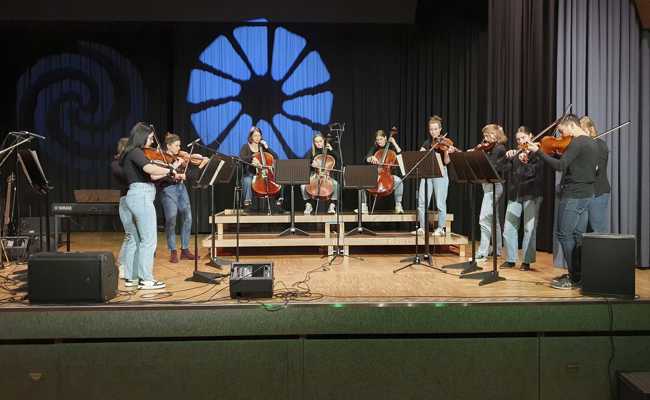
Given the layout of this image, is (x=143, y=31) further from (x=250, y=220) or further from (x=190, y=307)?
(x=190, y=307)

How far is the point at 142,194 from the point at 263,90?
6.29 meters

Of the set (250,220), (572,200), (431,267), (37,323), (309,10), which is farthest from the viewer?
(309,10)

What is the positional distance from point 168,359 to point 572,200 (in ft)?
12.7

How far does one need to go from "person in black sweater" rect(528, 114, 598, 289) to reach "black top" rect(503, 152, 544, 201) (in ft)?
3.09

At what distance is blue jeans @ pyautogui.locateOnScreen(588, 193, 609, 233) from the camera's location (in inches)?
224

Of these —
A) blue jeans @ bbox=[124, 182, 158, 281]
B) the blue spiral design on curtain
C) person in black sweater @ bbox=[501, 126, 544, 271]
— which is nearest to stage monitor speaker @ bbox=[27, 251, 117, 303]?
blue jeans @ bbox=[124, 182, 158, 281]

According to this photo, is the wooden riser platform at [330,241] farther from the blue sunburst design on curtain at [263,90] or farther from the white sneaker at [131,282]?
the blue sunburst design on curtain at [263,90]

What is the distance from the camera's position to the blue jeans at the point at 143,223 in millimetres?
5324

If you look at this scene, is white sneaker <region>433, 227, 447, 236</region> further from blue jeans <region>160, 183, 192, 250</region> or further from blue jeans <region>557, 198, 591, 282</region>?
blue jeans <region>160, 183, 192, 250</region>

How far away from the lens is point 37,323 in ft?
15.1

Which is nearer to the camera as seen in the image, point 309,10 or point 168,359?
point 168,359

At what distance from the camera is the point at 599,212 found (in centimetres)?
570

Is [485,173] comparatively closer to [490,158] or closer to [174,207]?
[490,158]

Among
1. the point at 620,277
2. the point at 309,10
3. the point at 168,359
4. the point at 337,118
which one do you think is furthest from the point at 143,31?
the point at 620,277
